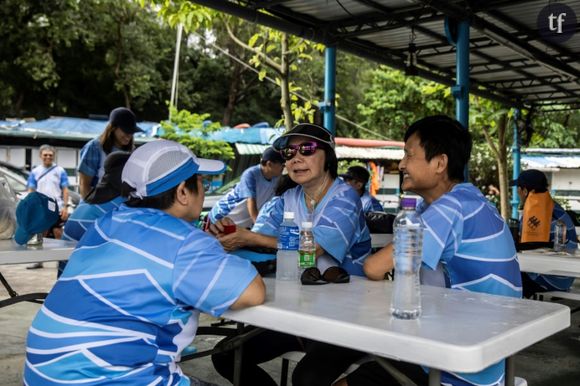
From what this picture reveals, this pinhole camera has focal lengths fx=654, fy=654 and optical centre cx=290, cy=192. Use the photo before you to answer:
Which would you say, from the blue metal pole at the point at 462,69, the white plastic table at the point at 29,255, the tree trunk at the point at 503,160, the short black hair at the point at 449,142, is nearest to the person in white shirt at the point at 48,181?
the blue metal pole at the point at 462,69

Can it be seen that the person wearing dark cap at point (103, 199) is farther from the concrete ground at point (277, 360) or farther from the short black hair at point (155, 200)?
the short black hair at point (155, 200)

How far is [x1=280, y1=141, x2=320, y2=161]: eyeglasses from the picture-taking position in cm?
277

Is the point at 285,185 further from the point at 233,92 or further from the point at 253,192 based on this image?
the point at 233,92

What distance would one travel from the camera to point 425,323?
1.61 meters

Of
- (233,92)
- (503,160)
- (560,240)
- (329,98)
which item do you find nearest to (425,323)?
(560,240)

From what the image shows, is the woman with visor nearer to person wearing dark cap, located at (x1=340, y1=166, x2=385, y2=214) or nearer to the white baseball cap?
the white baseball cap

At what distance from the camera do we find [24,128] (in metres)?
15.8

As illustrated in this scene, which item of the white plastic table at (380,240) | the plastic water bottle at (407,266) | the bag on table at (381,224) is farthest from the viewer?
the bag on table at (381,224)

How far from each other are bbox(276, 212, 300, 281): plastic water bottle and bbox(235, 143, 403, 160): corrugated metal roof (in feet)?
49.0

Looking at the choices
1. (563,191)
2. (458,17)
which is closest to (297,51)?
(458,17)

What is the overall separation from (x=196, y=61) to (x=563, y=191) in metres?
14.7

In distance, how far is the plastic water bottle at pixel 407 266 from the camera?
5.61ft

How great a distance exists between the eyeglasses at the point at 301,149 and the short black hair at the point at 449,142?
1.88 ft

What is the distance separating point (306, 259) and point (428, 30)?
7144 mm
